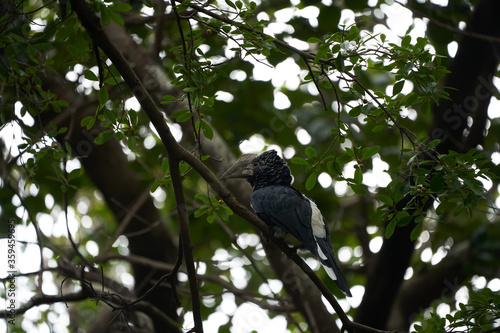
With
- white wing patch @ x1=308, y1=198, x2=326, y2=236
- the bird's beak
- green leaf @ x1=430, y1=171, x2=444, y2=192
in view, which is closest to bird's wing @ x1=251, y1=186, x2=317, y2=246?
white wing patch @ x1=308, y1=198, x2=326, y2=236

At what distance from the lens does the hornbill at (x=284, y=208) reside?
9.76ft

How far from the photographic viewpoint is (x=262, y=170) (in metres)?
3.56

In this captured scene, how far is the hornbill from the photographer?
2.97 m

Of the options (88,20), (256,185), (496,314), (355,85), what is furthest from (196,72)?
(496,314)

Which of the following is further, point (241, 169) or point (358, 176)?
point (241, 169)

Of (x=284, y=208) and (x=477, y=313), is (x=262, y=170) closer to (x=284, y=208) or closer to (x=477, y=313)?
(x=284, y=208)

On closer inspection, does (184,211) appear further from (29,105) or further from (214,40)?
(214,40)

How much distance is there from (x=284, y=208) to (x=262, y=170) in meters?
0.53

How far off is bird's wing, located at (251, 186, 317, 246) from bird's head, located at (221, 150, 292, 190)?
0.66ft

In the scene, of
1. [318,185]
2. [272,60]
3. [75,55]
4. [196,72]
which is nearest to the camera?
[196,72]

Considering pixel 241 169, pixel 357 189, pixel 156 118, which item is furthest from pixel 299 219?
pixel 156 118

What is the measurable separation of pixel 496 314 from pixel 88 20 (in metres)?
2.14

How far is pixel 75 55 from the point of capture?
266 centimetres

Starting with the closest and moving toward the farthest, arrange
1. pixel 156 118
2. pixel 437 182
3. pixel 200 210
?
pixel 437 182 → pixel 156 118 → pixel 200 210
